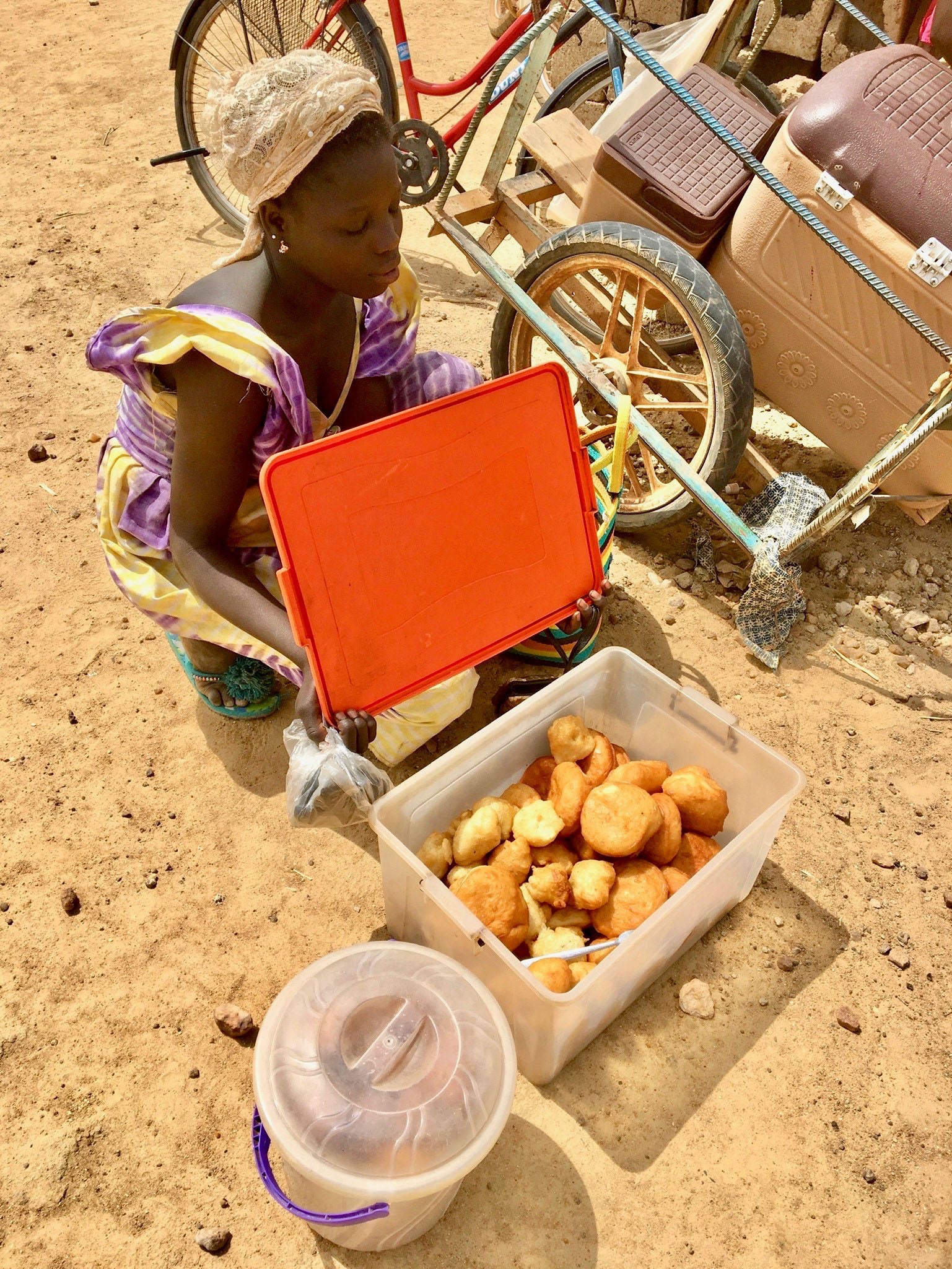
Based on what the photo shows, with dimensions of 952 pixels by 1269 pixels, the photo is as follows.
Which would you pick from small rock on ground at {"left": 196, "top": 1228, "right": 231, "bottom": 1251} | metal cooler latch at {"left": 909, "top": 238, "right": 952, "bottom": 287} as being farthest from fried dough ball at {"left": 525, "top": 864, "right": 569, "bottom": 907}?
metal cooler latch at {"left": 909, "top": 238, "right": 952, "bottom": 287}

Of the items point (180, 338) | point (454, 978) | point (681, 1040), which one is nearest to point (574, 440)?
point (180, 338)

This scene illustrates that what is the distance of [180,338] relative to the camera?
4.88 feet

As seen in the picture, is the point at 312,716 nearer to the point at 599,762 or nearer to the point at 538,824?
the point at 538,824

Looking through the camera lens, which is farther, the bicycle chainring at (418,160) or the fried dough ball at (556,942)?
the bicycle chainring at (418,160)

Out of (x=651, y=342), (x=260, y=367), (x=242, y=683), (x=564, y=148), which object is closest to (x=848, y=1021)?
(x=242, y=683)

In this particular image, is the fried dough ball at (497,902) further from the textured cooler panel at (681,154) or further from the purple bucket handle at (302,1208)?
the textured cooler panel at (681,154)

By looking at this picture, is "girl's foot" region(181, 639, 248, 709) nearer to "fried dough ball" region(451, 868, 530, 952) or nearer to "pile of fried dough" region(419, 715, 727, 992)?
"pile of fried dough" region(419, 715, 727, 992)

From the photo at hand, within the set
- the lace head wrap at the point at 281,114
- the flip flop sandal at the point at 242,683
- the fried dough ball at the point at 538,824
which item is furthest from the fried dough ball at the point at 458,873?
the lace head wrap at the point at 281,114

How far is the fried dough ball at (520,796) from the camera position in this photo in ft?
5.79

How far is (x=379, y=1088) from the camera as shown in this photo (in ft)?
3.95

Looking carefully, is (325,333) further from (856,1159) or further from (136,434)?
(856,1159)

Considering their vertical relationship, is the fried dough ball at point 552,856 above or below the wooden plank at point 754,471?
below

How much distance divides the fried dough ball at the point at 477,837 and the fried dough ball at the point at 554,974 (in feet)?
0.76

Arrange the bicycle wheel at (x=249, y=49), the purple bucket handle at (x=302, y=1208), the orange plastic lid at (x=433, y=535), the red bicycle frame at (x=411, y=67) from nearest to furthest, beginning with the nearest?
the purple bucket handle at (x=302, y=1208), the orange plastic lid at (x=433, y=535), the red bicycle frame at (x=411, y=67), the bicycle wheel at (x=249, y=49)
